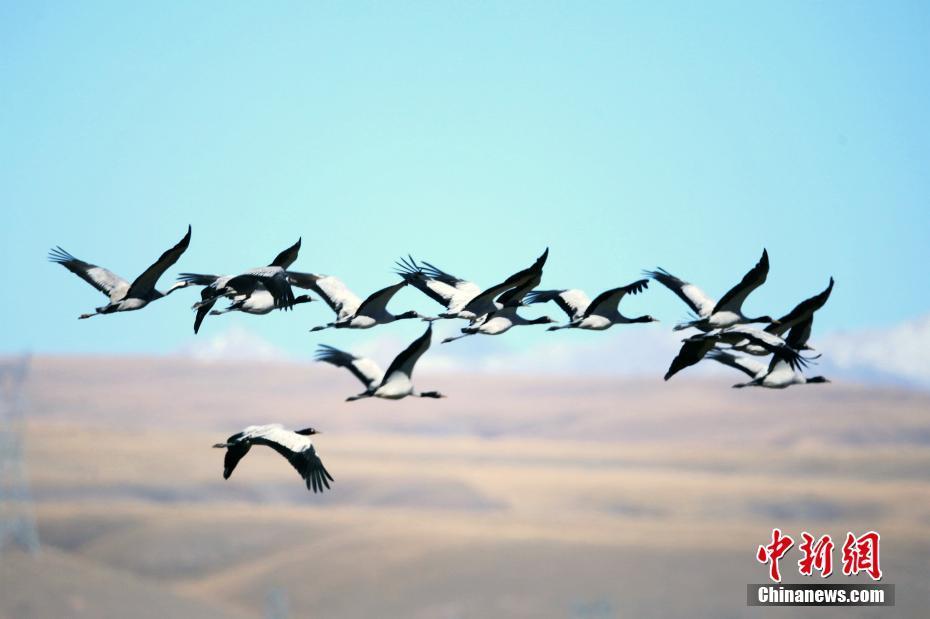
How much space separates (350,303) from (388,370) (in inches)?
237

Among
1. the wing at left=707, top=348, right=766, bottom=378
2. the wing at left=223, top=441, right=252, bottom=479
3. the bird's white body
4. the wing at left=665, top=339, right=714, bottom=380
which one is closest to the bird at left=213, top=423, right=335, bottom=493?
the wing at left=223, top=441, right=252, bottom=479

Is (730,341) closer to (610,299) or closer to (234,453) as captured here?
(610,299)

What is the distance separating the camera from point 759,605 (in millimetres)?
135875

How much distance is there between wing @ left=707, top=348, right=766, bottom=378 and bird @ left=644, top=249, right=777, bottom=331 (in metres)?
0.89

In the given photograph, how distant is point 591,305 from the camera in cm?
3550

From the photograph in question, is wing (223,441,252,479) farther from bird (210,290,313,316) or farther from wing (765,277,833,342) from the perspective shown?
wing (765,277,833,342)

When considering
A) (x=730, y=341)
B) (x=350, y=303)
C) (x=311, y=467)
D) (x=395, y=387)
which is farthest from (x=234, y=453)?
(x=730, y=341)

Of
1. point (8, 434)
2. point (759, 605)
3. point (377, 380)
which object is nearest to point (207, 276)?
point (377, 380)

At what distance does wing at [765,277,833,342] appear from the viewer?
32.0m

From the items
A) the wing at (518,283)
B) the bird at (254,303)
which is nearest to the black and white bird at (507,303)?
the wing at (518,283)

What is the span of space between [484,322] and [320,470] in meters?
7.03

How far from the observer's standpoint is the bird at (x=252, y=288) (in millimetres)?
32281

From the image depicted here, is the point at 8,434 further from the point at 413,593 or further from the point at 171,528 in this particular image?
the point at 171,528

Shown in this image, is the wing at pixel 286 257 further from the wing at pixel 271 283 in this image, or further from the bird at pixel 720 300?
the bird at pixel 720 300
